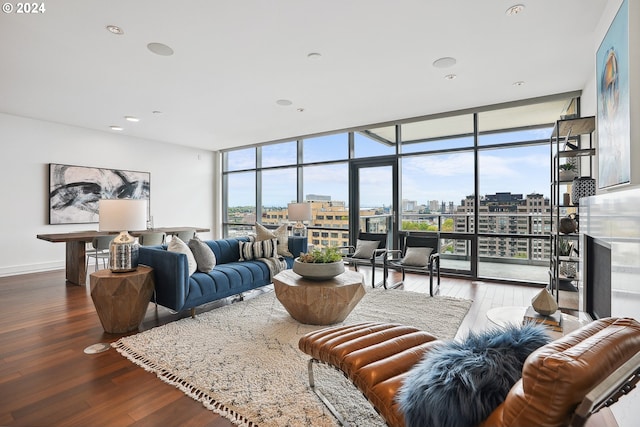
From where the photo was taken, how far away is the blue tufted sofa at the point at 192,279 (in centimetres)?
308

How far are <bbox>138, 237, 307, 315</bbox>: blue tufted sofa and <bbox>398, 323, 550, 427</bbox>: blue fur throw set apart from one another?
8.28ft

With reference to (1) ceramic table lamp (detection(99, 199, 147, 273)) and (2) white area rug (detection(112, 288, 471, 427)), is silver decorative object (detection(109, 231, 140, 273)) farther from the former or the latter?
(2) white area rug (detection(112, 288, 471, 427))

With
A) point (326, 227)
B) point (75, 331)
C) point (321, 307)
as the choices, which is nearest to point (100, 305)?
point (75, 331)

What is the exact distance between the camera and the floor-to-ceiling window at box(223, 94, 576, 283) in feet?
15.9

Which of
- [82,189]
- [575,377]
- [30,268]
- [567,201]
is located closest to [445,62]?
Answer: [567,201]

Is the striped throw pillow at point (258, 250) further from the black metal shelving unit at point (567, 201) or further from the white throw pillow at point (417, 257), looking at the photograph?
the black metal shelving unit at point (567, 201)

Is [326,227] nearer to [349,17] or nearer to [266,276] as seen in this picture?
[266,276]

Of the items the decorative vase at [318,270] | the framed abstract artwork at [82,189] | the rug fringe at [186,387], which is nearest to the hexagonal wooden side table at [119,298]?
the rug fringe at [186,387]

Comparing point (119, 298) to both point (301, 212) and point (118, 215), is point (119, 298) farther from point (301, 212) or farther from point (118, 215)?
point (301, 212)

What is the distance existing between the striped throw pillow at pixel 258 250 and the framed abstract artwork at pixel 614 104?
3517 mm

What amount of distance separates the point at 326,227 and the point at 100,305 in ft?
14.9

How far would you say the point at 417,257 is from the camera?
14.7 ft

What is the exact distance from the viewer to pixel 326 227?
22.6ft

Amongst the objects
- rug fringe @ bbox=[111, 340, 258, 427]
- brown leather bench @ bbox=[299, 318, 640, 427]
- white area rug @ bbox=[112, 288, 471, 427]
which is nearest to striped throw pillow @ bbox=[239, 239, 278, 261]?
white area rug @ bbox=[112, 288, 471, 427]
